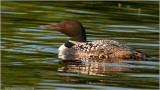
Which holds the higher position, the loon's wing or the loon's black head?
the loon's black head

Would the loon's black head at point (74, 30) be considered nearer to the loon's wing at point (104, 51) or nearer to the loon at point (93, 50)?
the loon at point (93, 50)

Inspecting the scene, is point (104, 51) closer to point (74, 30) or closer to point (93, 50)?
point (93, 50)

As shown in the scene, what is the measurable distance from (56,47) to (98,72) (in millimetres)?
2623

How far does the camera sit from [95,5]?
15594 mm

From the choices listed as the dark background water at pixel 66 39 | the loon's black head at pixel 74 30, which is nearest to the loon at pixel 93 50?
the loon's black head at pixel 74 30

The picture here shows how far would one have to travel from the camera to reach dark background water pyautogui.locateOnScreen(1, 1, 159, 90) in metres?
6.51

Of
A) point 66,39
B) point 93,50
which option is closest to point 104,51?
point 93,50

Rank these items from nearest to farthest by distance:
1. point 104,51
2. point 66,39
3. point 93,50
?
point 104,51, point 93,50, point 66,39

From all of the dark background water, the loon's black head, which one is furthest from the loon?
the dark background water

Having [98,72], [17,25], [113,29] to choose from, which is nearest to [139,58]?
[98,72]

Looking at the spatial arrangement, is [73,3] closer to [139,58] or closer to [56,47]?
[56,47]

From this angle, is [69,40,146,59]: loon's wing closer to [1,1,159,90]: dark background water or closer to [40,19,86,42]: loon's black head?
[1,1,159,90]: dark background water

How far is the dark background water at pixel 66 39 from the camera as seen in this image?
6.51 meters

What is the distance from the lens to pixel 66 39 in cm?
1068
